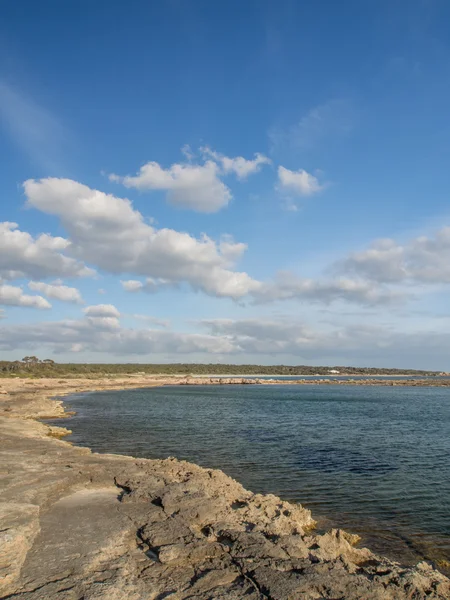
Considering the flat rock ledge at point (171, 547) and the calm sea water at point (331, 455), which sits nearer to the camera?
the flat rock ledge at point (171, 547)

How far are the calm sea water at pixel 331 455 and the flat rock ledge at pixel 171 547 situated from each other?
3223 millimetres

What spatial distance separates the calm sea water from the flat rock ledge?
10.6 feet

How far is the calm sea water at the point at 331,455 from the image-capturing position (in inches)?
628

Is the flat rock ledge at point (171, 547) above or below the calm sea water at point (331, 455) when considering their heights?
above

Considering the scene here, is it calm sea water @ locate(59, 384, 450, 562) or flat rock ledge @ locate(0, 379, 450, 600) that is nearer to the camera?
flat rock ledge @ locate(0, 379, 450, 600)

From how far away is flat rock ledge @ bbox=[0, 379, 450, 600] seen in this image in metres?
8.84

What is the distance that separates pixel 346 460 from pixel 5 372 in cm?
12693

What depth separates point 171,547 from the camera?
35.6 ft

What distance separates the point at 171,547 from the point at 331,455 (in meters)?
19.7

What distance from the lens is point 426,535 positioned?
14.8 m

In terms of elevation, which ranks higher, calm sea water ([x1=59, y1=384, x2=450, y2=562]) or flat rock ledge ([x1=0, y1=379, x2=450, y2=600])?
flat rock ledge ([x1=0, y1=379, x2=450, y2=600])

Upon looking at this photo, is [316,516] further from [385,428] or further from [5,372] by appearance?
[5,372]

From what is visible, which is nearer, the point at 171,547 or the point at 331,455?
the point at 171,547

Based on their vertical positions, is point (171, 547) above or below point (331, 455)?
above
